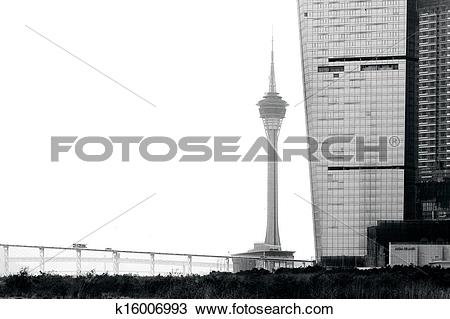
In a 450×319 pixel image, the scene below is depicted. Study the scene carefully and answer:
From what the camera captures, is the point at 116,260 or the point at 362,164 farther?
the point at 362,164

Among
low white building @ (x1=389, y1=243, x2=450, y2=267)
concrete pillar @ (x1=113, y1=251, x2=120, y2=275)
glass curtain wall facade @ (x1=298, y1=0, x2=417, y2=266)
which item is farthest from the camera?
glass curtain wall facade @ (x1=298, y1=0, x2=417, y2=266)

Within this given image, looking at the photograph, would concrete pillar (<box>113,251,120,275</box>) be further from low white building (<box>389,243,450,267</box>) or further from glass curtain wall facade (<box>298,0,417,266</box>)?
low white building (<box>389,243,450,267</box>)

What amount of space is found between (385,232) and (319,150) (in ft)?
95.9

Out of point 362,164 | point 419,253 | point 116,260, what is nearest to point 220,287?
point 419,253

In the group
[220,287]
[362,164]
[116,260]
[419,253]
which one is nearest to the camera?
[220,287]

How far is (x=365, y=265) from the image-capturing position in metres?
184

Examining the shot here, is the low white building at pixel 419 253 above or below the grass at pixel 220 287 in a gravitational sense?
below

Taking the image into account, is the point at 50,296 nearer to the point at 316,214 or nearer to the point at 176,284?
the point at 176,284

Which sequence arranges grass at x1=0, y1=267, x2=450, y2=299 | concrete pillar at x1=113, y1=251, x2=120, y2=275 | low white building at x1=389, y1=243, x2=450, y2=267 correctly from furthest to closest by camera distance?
concrete pillar at x1=113, y1=251, x2=120, y2=275 → low white building at x1=389, y1=243, x2=450, y2=267 → grass at x1=0, y1=267, x2=450, y2=299

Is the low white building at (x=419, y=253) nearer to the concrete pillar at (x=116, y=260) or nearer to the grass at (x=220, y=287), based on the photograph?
the concrete pillar at (x=116, y=260)

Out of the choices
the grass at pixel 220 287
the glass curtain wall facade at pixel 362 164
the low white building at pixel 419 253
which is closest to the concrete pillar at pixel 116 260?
the glass curtain wall facade at pixel 362 164

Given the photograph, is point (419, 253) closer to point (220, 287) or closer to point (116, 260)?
point (116, 260)

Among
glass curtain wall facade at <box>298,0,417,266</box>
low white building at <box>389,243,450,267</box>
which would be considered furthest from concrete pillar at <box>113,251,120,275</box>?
low white building at <box>389,243,450,267</box>

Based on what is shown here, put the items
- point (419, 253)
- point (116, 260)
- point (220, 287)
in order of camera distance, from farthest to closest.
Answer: point (116, 260)
point (419, 253)
point (220, 287)
